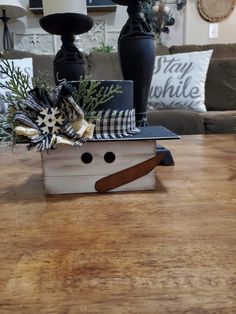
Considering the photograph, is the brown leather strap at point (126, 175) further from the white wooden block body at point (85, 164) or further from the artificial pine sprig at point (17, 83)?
the artificial pine sprig at point (17, 83)

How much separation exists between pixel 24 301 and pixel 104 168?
30 centimetres

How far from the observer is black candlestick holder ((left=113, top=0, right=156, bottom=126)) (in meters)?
0.67

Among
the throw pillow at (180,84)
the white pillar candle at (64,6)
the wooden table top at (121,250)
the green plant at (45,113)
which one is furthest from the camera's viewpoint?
the throw pillow at (180,84)

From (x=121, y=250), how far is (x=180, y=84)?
5.54 ft

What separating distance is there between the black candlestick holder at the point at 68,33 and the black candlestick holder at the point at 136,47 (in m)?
0.09

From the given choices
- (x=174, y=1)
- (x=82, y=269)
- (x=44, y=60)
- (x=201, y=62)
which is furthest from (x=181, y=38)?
(x=82, y=269)

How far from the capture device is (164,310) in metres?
0.23

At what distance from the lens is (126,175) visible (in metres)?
0.52

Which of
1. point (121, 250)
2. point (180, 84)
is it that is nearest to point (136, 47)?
point (121, 250)

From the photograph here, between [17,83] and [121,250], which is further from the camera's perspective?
[17,83]

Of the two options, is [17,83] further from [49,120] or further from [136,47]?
[136,47]

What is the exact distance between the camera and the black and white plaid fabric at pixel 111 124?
0.51 metres

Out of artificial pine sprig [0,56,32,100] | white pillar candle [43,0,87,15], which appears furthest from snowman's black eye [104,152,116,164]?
white pillar candle [43,0,87,15]

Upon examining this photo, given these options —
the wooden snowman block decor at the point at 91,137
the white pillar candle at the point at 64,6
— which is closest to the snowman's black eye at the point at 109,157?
the wooden snowman block decor at the point at 91,137
